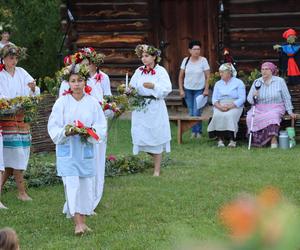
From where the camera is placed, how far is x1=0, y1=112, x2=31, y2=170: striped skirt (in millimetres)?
7773

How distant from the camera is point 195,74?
527 inches

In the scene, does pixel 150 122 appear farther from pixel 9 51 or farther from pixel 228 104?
pixel 228 104

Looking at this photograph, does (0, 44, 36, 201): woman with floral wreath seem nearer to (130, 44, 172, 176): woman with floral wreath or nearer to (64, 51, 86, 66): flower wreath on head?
(64, 51, 86, 66): flower wreath on head

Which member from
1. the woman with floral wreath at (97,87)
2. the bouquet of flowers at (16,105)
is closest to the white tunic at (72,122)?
the woman with floral wreath at (97,87)

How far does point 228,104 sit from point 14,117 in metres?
5.35

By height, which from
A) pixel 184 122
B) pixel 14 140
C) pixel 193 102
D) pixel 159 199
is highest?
pixel 14 140

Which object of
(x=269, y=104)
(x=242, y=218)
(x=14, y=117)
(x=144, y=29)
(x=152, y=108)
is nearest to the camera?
(x=242, y=218)

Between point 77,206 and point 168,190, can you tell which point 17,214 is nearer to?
point 77,206

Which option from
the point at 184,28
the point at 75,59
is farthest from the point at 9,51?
the point at 184,28

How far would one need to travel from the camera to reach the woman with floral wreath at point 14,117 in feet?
25.3

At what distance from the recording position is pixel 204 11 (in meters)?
16.6

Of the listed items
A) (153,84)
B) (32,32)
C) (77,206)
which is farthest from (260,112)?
(32,32)

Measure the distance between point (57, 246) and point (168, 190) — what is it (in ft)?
8.85

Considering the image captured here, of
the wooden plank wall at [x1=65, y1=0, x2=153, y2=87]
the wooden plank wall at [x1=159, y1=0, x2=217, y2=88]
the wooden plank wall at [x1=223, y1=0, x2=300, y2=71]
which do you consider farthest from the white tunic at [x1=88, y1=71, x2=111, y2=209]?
the wooden plank wall at [x1=159, y1=0, x2=217, y2=88]
